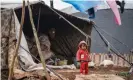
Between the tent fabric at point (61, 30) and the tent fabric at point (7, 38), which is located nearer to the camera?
the tent fabric at point (7, 38)

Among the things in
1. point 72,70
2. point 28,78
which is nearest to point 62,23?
point 72,70

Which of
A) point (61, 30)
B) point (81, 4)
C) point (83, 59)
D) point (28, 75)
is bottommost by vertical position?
point (28, 75)

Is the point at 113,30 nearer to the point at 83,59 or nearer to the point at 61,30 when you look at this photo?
the point at 61,30

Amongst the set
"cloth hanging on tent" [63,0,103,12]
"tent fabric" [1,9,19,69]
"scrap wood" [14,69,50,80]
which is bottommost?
"scrap wood" [14,69,50,80]

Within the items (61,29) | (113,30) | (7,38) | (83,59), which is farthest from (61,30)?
(113,30)

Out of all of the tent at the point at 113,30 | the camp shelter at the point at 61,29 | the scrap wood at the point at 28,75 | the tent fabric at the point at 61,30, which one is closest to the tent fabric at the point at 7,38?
the scrap wood at the point at 28,75

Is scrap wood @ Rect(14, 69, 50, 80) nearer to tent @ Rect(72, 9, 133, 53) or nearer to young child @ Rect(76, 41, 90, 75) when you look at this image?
young child @ Rect(76, 41, 90, 75)

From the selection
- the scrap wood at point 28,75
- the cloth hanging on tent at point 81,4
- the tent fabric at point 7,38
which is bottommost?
the scrap wood at point 28,75

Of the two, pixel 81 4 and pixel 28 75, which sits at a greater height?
pixel 81 4

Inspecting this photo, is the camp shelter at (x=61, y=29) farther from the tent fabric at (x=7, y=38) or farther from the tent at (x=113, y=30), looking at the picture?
the tent at (x=113, y=30)

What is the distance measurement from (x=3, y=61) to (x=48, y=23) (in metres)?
3.81

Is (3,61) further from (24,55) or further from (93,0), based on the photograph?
(93,0)

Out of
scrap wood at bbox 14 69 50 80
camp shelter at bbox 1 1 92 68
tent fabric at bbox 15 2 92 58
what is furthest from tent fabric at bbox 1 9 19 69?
tent fabric at bbox 15 2 92 58

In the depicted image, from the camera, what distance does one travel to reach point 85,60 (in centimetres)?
957
